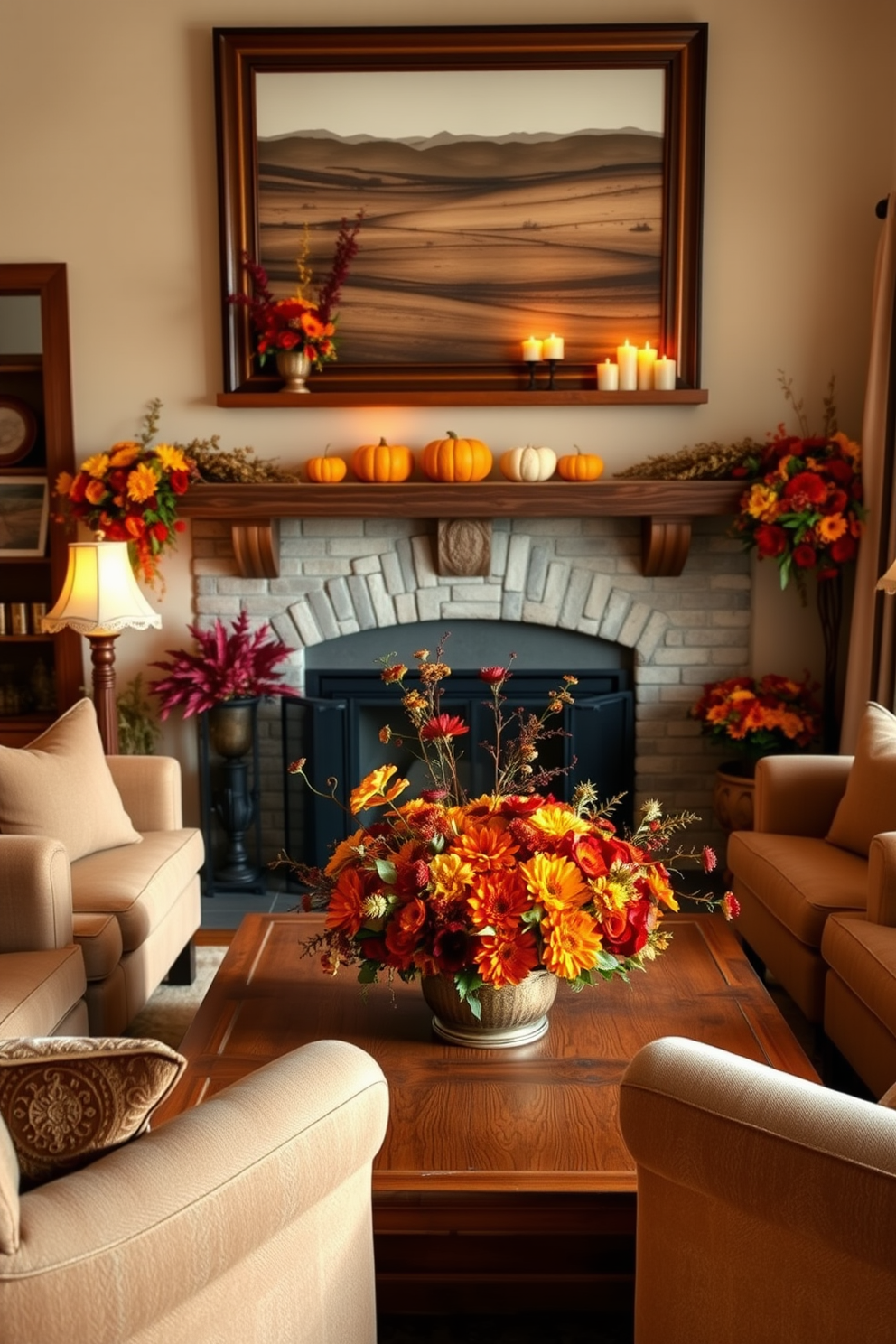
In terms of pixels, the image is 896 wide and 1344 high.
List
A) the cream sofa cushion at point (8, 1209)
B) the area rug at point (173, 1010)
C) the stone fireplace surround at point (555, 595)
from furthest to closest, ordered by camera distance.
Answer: the stone fireplace surround at point (555, 595) < the area rug at point (173, 1010) < the cream sofa cushion at point (8, 1209)

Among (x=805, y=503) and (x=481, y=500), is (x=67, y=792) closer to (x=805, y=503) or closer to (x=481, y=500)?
(x=481, y=500)

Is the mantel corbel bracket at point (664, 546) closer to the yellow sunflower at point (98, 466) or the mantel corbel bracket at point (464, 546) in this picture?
the mantel corbel bracket at point (464, 546)

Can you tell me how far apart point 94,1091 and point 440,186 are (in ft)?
12.0

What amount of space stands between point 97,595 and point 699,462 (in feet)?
6.54

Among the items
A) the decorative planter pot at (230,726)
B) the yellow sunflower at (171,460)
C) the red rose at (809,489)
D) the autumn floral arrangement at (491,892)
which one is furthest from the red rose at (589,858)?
the yellow sunflower at (171,460)

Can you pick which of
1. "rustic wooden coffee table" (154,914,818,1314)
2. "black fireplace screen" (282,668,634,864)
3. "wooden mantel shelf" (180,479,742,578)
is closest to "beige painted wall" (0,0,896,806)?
"wooden mantel shelf" (180,479,742,578)

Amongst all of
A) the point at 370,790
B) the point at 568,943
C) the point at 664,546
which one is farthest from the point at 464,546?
the point at 568,943

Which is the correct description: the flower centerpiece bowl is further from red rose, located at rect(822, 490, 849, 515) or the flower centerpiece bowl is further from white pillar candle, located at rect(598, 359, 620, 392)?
red rose, located at rect(822, 490, 849, 515)

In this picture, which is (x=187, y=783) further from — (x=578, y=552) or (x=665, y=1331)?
(x=665, y=1331)

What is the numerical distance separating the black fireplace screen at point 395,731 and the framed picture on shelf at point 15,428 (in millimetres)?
1370

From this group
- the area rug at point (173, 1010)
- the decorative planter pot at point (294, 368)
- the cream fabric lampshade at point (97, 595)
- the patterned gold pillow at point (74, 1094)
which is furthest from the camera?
the decorative planter pot at point (294, 368)

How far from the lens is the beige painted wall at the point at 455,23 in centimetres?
422

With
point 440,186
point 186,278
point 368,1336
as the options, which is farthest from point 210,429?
point 368,1336

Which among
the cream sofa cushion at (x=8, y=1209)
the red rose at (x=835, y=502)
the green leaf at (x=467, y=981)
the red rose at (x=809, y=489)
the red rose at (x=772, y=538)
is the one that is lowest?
the green leaf at (x=467, y=981)
